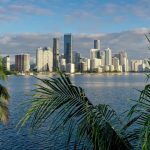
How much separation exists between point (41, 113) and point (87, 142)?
99cm

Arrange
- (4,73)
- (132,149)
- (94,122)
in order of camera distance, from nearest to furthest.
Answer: (94,122) → (132,149) → (4,73)

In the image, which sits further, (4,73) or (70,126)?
(4,73)

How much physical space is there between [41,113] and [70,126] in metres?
0.53

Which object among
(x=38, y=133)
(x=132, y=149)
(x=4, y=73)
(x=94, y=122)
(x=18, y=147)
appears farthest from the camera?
(x=38, y=133)

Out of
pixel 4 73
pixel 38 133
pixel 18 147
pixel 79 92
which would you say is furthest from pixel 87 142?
pixel 38 133

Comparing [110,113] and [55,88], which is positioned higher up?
[55,88]

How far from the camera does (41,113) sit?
6.02 metres

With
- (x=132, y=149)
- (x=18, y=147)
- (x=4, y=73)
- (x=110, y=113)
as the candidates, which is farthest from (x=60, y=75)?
(x=18, y=147)

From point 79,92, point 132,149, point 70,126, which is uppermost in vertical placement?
point 79,92

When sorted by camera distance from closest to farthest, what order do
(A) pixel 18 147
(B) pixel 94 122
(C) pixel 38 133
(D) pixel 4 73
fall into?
1. (B) pixel 94 122
2. (D) pixel 4 73
3. (A) pixel 18 147
4. (C) pixel 38 133

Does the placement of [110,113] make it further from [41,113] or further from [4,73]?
[4,73]

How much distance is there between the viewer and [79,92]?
6.39 meters

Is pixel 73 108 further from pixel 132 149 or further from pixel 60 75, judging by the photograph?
pixel 132 149

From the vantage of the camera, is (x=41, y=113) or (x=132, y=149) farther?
(x=132, y=149)
